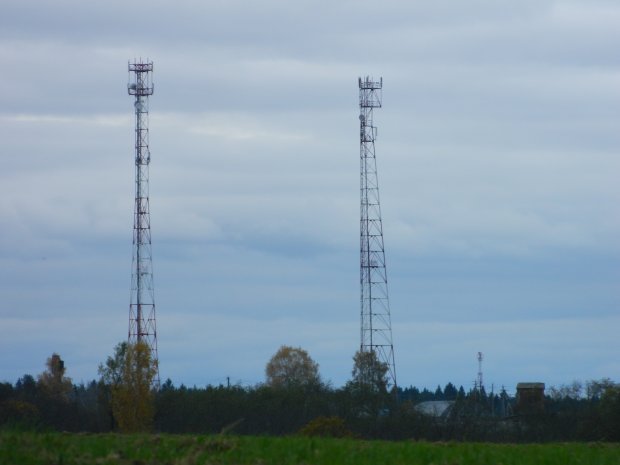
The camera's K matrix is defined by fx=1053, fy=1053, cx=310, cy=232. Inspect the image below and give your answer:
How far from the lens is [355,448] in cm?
1834

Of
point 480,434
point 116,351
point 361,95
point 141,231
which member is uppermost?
point 361,95

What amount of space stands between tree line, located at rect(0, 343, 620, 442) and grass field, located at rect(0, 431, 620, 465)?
23.6 m

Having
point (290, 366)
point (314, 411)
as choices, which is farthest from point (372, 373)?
point (290, 366)

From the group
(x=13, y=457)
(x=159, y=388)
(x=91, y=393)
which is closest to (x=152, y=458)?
(x=13, y=457)

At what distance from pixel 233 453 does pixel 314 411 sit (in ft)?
136

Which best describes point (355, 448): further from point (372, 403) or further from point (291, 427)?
point (372, 403)

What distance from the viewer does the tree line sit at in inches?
1967

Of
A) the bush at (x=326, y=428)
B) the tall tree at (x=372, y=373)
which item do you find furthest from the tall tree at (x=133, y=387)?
the bush at (x=326, y=428)

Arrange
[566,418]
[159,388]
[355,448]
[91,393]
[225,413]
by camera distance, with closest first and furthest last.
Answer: [355,448], [566,418], [225,413], [159,388], [91,393]

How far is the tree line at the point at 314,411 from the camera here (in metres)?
50.0

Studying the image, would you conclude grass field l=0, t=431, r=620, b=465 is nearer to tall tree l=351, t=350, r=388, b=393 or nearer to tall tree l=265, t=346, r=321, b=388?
tall tree l=351, t=350, r=388, b=393

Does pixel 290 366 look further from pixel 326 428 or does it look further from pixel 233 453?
pixel 233 453

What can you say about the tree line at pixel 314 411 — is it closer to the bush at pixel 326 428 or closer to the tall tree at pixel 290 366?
the bush at pixel 326 428

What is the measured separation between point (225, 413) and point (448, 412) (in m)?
12.4
